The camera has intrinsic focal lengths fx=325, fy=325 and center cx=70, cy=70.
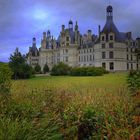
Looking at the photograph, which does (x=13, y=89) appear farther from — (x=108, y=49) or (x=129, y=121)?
(x=108, y=49)

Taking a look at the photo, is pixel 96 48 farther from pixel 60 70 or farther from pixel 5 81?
pixel 5 81

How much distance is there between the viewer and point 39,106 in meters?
7.36

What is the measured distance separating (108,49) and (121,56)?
4.02m

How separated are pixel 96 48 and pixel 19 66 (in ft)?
135

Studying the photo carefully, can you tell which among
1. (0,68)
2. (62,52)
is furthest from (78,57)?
(0,68)

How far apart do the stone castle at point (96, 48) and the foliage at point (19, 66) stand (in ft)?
120

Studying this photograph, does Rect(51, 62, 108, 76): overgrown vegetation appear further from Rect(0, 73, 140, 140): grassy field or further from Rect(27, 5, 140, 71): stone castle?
Rect(0, 73, 140, 140): grassy field

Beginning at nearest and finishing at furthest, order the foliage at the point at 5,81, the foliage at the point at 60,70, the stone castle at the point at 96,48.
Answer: the foliage at the point at 5,81 → the foliage at the point at 60,70 → the stone castle at the point at 96,48

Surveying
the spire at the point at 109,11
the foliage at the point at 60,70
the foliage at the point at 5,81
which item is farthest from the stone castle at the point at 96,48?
the foliage at the point at 5,81

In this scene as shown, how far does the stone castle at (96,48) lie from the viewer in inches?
3310

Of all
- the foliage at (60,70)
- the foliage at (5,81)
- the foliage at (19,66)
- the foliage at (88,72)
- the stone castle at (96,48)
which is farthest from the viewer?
the stone castle at (96,48)

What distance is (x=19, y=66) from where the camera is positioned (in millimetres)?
48781

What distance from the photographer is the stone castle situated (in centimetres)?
8406

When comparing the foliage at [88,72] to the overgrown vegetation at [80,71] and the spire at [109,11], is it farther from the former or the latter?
the spire at [109,11]
